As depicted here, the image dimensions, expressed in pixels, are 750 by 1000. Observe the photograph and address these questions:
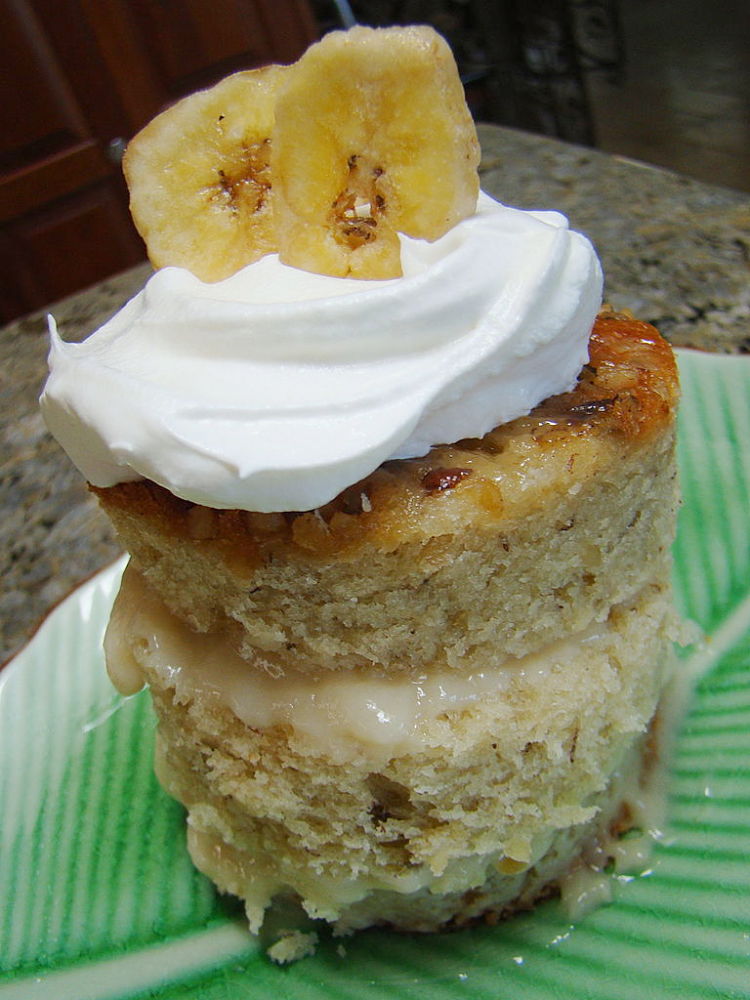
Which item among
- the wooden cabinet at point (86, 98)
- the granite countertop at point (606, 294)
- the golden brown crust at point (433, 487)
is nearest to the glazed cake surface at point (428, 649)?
the golden brown crust at point (433, 487)

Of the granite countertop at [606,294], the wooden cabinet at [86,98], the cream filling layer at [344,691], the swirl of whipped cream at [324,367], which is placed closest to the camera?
the swirl of whipped cream at [324,367]

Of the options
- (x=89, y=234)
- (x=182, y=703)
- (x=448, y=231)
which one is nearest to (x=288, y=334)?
(x=448, y=231)

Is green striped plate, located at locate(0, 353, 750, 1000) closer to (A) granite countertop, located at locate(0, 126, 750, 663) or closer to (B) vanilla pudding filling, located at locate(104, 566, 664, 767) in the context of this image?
(B) vanilla pudding filling, located at locate(104, 566, 664, 767)

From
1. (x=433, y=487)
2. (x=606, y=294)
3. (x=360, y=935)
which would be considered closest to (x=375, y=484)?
(x=433, y=487)

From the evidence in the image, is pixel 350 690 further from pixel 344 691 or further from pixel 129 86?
pixel 129 86

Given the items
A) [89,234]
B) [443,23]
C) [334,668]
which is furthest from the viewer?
[443,23]

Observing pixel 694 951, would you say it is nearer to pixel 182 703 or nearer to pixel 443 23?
pixel 182 703

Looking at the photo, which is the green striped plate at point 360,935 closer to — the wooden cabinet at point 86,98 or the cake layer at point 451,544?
the cake layer at point 451,544
